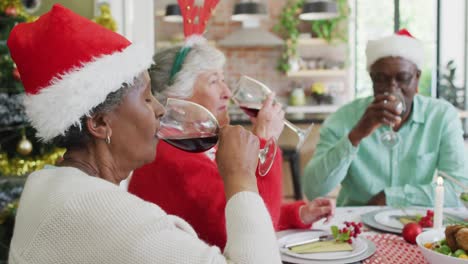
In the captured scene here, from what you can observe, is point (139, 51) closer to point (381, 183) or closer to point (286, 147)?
point (381, 183)

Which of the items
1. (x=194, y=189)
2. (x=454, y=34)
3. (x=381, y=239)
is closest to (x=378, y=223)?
(x=381, y=239)

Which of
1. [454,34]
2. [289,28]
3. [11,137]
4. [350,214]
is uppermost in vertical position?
[289,28]

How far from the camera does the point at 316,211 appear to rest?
1.60 metres

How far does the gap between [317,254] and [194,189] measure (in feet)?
1.24

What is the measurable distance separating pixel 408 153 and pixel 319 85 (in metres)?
4.83

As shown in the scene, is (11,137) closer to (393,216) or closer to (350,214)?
(350,214)

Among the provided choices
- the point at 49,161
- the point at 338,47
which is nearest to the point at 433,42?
the point at 338,47

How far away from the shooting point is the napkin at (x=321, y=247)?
1.37 metres

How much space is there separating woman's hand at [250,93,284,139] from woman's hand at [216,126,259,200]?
471mm

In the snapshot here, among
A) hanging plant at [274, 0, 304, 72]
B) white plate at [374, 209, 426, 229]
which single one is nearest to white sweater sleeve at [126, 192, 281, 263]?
white plate at [374, 209, 426, 229]

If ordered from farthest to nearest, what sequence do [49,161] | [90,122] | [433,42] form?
[433,42]
[49,161]
[90,122]

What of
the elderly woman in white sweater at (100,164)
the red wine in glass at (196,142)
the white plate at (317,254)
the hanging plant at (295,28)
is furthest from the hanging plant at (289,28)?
the elderly woman in white sweater at (100,164)

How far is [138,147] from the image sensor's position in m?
1.05

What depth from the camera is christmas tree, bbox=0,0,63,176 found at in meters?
2.48
